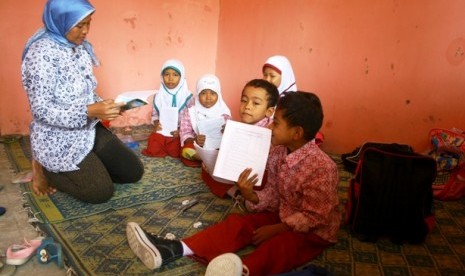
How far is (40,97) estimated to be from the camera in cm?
204

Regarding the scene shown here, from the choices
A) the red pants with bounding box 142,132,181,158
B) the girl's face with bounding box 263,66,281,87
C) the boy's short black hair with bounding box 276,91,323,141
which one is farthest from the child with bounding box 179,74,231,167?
the boy's short black hair with bounding box 276,91,323,141

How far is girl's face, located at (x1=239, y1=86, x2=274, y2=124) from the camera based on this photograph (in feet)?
6.92

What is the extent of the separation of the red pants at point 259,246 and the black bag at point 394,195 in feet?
0.98

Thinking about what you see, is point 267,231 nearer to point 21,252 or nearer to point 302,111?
point 302,111

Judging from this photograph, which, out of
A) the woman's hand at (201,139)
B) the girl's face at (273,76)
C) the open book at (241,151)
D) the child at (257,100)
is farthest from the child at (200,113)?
the open book at (241,151)

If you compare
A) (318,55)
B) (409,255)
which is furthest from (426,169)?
(318,55)

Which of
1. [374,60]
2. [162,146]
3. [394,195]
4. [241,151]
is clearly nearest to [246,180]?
[241,151]

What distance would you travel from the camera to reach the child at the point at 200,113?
2.94 m

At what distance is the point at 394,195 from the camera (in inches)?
75.4

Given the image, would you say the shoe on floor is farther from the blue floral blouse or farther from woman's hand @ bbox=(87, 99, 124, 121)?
woman's hand @ bbox=(87, 99, 124, 121)

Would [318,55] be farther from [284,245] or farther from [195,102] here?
[284,245]

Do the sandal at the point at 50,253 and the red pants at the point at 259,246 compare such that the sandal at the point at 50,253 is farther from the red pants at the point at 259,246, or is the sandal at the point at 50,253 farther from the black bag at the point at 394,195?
the black bag at the point at 394,195

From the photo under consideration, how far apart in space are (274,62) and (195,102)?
75 cm

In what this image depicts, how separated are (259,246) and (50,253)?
0.96 metres
